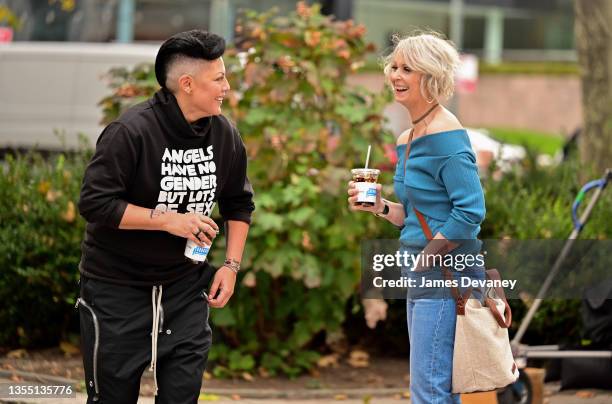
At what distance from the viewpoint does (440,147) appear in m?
4.20

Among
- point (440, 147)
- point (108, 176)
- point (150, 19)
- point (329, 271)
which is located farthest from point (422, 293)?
point (150, 19)

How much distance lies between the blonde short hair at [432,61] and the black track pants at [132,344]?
3.83ft

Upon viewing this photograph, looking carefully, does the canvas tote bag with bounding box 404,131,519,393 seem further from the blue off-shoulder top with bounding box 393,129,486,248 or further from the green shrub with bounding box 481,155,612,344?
the green shrub with bounding box 481,155,612,344

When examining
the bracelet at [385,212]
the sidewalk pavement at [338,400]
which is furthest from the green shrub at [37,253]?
the bracelet at [385,212]

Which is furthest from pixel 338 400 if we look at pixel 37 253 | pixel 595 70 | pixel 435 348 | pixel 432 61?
pixel 595 70

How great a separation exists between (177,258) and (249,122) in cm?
283

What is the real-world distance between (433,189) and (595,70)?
18.5ft

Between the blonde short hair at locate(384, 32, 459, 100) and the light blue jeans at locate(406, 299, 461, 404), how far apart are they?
772 mm

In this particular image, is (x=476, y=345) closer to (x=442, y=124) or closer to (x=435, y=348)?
(x=435, y=348)

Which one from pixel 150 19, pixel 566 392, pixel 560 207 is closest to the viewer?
pixel 566 392

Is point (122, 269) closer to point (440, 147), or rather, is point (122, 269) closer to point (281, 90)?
point (440, 147)

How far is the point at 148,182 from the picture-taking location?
4.05 metres

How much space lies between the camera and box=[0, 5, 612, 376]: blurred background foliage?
22.5 feet

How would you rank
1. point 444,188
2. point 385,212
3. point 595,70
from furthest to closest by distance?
point 595,70
point 385,212
point 444,188
